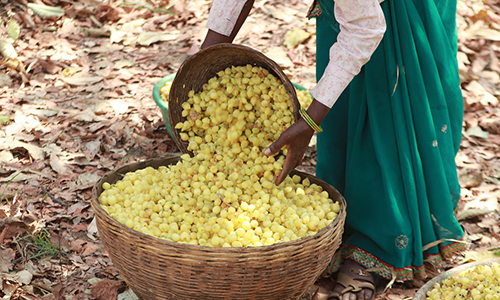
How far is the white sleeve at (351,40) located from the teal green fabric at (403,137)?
1.15 ft

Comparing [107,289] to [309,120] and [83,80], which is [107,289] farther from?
[83,80]

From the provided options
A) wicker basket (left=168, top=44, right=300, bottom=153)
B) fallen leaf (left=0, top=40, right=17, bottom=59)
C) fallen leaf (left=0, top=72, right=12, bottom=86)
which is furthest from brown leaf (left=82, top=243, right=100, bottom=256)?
fallen leaf (left=0, top=40, right=17, bottom=59)

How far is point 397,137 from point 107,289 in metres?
1.33

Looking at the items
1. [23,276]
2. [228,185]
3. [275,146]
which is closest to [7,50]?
[23,276]

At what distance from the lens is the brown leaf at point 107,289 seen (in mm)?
2129

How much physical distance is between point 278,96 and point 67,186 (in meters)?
1.42

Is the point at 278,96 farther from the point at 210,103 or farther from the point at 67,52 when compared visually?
the point at 67,52

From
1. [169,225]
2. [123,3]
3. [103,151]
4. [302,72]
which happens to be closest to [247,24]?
[302,72]

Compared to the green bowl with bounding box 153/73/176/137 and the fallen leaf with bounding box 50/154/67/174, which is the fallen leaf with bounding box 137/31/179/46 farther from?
the fallen leaf with bounding box 50/154/67/174

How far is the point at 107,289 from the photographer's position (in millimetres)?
2154

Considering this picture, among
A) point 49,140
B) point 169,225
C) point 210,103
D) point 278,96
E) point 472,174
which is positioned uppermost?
point 278,96

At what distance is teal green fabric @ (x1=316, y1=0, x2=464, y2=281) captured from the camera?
2141 mm

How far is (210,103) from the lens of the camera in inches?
88.0

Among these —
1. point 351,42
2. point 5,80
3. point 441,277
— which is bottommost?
point 5,80
